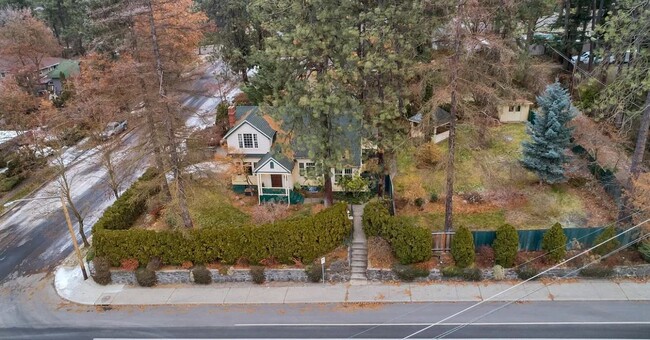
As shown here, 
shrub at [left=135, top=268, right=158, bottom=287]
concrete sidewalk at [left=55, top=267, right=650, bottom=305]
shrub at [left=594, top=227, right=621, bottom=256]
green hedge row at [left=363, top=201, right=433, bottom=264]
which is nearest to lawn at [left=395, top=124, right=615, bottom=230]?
shrub at [left=594, top=227, right=621, bottom=256]

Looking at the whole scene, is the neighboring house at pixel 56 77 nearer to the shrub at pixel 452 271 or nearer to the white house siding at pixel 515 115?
the white house siding at pixel 515 115

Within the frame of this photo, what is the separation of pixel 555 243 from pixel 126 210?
2264 centimetres

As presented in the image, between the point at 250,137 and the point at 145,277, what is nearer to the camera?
the point at 145,277

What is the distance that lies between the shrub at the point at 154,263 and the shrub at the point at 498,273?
16578 mm

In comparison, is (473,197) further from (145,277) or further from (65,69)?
(65,69)

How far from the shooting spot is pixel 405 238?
907 inches

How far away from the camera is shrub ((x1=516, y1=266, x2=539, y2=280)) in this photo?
22438 mm

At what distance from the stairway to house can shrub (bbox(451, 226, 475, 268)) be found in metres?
4.51

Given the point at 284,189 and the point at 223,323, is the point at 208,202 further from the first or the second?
the point at 223,323

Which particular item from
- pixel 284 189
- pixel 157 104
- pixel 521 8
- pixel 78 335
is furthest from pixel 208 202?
pixel 521 8

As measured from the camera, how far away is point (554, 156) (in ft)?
87.0

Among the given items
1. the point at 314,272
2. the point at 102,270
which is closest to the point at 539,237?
the point at 314,272

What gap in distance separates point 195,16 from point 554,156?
3102cm

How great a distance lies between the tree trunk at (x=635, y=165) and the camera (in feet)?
71.3
